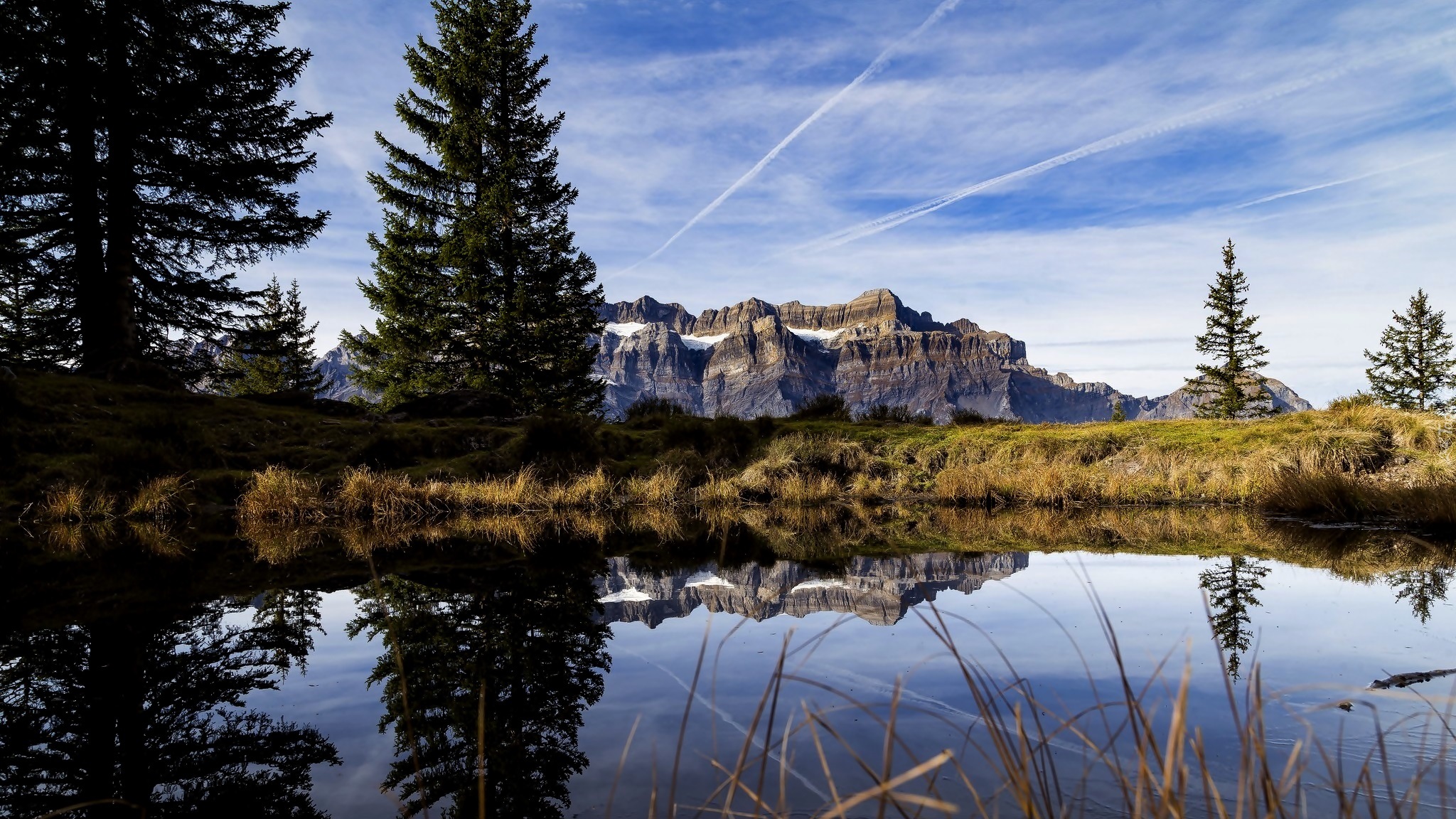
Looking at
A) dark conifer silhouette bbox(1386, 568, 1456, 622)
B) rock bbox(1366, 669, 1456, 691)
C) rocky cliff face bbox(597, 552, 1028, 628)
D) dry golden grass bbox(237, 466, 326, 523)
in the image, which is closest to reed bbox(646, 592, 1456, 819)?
rock bbox(1366, 669, 1456, 691)

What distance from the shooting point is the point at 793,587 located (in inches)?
253

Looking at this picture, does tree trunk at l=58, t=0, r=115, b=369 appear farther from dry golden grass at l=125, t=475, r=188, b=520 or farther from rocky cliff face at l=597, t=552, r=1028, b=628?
rocky cliff face at l=597, t=552, r=1028, b=628

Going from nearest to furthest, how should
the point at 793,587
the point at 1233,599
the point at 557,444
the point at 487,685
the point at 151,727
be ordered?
the point at 151,727 < the point at 487,685 < the point at 1233,599 < the point at 793,587 < the point at 557,444

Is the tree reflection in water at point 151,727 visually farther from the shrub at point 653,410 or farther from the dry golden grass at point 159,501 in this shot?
the shrub at point 653,410

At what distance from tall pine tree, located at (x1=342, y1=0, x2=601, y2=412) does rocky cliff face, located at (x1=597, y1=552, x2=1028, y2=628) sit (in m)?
17.2

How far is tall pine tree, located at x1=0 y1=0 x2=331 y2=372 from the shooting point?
1549 centimetres

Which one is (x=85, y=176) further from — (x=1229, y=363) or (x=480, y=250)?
(x=1229, y=363)

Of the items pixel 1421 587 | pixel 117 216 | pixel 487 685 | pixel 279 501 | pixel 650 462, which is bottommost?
pixel 1421 587

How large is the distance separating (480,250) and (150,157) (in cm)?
856

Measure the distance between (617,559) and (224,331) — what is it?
16243 mm

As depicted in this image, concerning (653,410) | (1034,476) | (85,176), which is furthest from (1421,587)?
(85,176)

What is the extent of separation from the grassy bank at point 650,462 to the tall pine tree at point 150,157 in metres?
3.36

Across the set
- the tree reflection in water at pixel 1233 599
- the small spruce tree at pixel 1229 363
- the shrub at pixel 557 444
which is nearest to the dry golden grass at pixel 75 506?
the shrub at pixel 557 444

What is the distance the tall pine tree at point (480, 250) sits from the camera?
2369 cm
